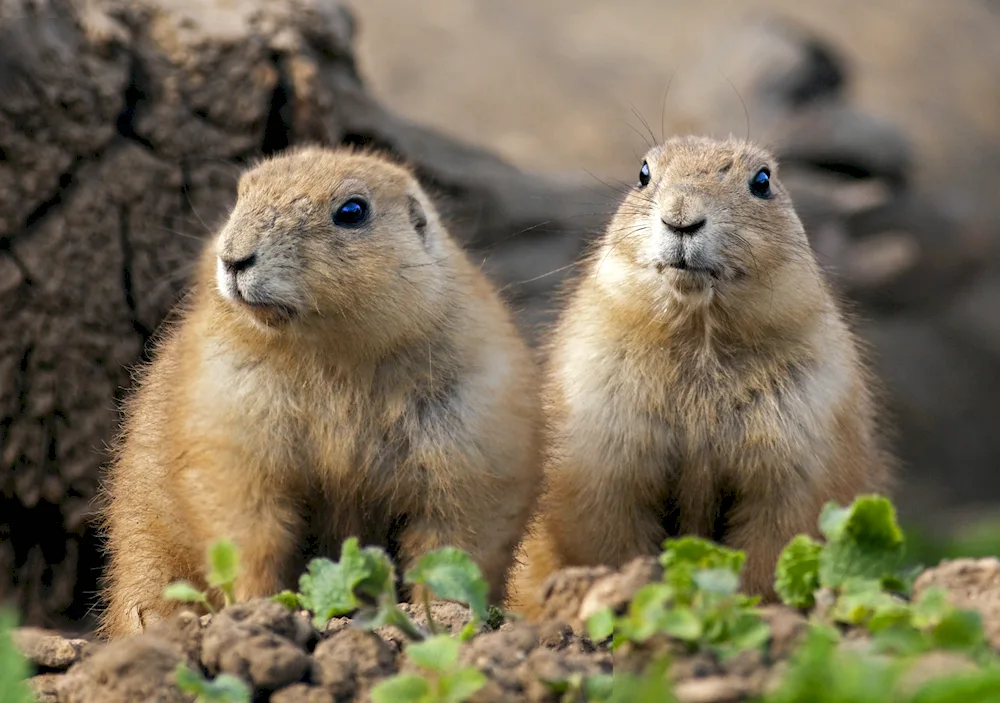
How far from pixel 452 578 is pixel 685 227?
6.62ft

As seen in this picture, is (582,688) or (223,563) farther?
(223,563)

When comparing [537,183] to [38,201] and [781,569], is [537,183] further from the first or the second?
[781,569]

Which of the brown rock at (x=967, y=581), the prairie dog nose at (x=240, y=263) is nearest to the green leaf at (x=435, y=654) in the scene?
the brown rock at (x=967, y=581)

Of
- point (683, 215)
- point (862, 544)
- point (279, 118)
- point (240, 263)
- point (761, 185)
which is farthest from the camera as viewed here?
point (279, 118)

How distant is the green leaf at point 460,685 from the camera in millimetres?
3696

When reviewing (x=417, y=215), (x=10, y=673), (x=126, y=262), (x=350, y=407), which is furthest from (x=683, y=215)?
(x=126, y=262)

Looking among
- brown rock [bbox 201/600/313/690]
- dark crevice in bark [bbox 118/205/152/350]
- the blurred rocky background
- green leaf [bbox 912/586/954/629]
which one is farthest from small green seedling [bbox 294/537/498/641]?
dark crevice in bark [bbox 118/205/152/350]

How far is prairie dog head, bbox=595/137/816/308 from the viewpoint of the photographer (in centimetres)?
581

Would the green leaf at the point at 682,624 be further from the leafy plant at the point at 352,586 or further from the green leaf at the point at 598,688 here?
the leafy plant at the point at 352,586

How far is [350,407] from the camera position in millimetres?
5762

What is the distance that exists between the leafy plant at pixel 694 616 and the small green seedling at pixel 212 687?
1107mm

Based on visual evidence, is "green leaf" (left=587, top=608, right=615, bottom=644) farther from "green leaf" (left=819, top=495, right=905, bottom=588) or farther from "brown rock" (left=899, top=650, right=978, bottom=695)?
"brown rock" (left=899, top=650, right=978, bottom=695)

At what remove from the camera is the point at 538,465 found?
6023 mm

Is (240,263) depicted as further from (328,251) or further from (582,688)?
(582,688)
